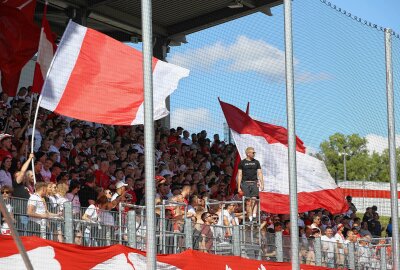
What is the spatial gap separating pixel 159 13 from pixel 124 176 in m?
7.51

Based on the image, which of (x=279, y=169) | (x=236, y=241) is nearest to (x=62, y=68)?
(x=236, y=241)

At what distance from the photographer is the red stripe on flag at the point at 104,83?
35.1 feet

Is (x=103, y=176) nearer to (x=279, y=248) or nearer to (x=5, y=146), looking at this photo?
(x=5, y=146)

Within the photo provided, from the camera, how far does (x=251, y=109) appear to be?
41.4 ft

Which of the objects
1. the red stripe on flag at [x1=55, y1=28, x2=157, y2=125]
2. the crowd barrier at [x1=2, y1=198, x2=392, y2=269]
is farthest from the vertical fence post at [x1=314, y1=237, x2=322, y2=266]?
the red stripe on flag at [x1=55, y1=28, x2=157, y2=125]

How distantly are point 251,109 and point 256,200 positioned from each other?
2.52m

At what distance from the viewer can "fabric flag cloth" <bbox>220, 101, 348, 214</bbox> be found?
14609 millimetres

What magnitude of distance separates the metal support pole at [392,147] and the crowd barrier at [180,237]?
218 cm

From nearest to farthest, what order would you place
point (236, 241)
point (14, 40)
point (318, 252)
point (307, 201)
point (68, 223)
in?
1. point (68, 223)
2. point (236, 241)
3. point (14, 40)
4. point (318, 252)
5. point (307, 201)

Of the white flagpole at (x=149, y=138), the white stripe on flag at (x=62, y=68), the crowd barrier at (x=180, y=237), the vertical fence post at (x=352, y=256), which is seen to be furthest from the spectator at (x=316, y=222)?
the white flagpole at (x=149, y=138)

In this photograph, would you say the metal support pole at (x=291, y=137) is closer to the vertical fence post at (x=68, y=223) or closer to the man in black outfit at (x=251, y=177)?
the vertical fence post at (x=68, y=223)

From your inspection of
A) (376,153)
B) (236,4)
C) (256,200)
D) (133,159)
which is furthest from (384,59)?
(236,4)

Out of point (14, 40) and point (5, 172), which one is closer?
point (5, 172)

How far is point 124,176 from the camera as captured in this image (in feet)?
46.6
